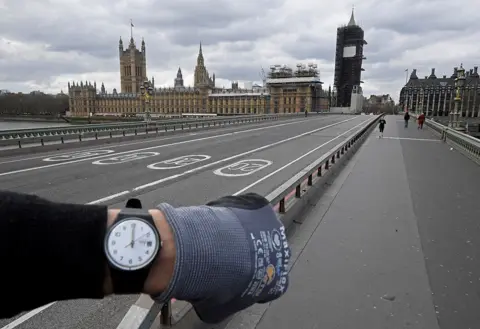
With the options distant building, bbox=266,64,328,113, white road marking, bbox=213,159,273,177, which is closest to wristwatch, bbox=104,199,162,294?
white road marking, bbox=213,159,273,177

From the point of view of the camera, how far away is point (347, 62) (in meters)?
131

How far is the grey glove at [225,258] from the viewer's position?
1.15 metres

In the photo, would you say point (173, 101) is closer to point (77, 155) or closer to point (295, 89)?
point (295, 89)

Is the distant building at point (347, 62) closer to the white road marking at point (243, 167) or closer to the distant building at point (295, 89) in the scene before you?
the distant building at point (295, 89)

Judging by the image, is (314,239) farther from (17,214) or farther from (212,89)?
(212,89)

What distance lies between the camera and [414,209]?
6711mm

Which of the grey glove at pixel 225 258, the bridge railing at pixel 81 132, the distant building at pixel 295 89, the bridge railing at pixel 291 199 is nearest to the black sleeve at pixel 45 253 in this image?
the grey glove at pixel 225 258

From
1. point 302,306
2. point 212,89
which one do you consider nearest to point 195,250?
→ point 302,306

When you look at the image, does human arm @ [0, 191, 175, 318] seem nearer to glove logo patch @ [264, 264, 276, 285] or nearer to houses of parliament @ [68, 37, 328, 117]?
glove logo patch @ [264, 264, 276, 285]

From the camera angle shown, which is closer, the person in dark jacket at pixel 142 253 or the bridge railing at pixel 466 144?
the person in dark jacket at pixel 142 253

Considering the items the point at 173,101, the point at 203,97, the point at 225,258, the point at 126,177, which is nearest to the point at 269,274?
the point at 225,258

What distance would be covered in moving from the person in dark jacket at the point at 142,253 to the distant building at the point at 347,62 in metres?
136

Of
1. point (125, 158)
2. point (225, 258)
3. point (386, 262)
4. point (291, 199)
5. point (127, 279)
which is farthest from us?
point (125, 158)

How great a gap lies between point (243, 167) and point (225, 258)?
455 inches
